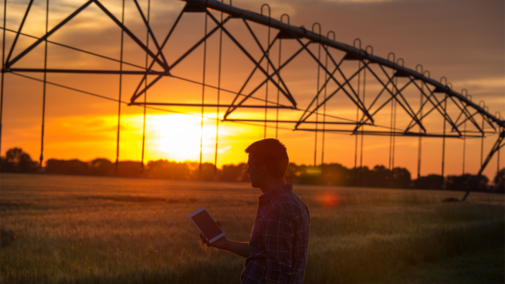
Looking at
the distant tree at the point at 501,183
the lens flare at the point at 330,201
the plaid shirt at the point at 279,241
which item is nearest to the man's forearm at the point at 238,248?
the plaid shirt at the point at 279,241

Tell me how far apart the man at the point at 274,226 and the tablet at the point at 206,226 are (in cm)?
37

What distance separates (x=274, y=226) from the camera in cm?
379

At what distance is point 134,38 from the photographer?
33.3 ft

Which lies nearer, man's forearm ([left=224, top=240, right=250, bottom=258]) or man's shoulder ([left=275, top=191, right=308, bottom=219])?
man's shoulder ([left=275, top=191, right=308, bottom=219])

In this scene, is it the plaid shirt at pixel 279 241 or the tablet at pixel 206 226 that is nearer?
the plaid shirt at pixel 279 241

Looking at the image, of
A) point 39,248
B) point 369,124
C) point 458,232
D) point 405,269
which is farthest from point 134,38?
point 458,232

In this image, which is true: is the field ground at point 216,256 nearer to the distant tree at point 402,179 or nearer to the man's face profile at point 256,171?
the man's face profile at point 256,171

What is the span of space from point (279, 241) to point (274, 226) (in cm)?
13

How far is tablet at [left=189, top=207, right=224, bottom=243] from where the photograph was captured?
4246 mm

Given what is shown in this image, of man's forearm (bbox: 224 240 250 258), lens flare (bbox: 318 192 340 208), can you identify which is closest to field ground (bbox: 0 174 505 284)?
man's forearm (bbox: 224 240 250 258)

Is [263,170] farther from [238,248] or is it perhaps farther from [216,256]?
[216,256]

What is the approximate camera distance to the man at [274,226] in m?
3.78

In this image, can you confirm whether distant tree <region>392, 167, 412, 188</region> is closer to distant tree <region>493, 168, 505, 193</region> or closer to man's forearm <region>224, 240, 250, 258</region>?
distant tree <region>493, 168, 505, 193</region>

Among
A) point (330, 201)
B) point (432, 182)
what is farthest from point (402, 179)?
point (330, 201)
